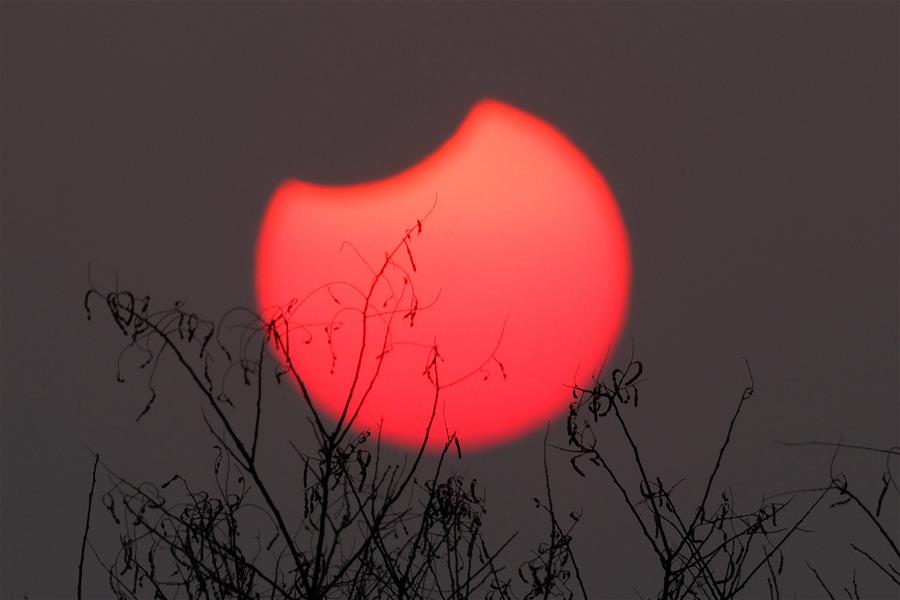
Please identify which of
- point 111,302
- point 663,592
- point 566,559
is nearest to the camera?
point 111,302

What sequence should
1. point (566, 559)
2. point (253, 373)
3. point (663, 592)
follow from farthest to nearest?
point (566, 559)
point (663, 592)
point (253, 373)

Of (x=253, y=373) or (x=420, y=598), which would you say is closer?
(x=253, y=373)

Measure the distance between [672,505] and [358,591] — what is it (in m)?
1.69

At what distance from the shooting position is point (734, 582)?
5246 mm

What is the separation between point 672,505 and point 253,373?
232cm

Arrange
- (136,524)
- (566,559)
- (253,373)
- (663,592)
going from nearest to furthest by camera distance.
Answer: (253,373)
(136,524)
(663,592)
(566,559)

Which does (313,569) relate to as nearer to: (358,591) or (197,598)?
(358,591)

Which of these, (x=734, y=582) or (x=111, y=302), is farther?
(x=734, y=582)

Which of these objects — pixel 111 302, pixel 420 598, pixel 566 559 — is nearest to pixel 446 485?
pixel 420 598

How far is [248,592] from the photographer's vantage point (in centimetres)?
496

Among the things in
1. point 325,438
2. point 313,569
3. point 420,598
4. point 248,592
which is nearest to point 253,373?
point 325,438

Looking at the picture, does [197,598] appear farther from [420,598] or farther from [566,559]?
[566,559]

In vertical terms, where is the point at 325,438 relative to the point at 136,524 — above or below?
above

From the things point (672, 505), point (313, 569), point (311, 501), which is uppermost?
point (672, 505)
